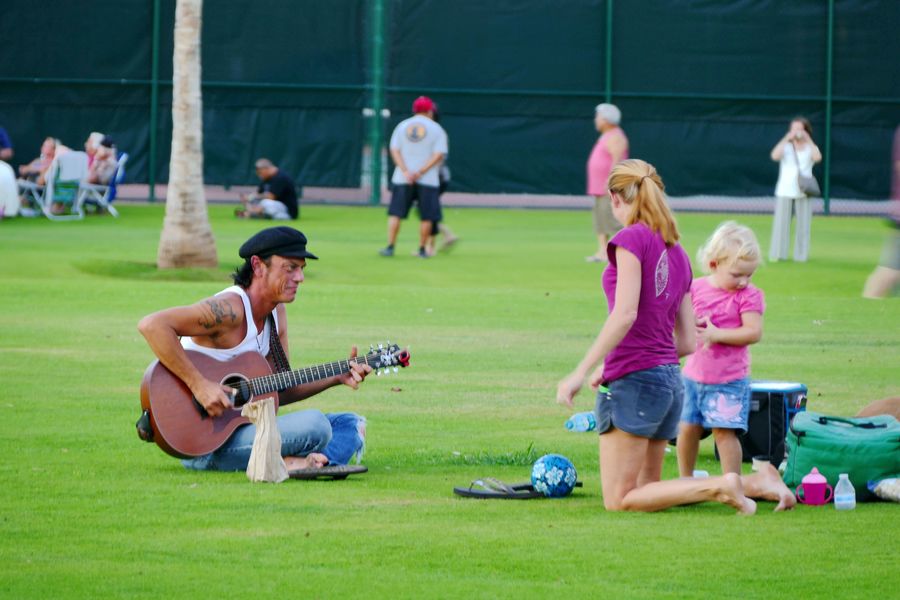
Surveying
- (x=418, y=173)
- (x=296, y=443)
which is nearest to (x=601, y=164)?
(x=418, y=173)

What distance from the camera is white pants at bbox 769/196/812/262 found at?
2042 cm

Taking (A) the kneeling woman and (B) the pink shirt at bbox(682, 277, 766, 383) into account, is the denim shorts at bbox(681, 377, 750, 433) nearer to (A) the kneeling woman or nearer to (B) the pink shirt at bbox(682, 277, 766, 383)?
(B) the pink shirt at bbox(682, 277, 766, 383)

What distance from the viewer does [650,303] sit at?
7.09 metres

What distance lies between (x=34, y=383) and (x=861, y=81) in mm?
21389

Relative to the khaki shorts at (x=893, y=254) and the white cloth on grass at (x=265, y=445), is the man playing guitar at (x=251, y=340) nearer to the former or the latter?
the white cloth on grass at (x=265, y=445)

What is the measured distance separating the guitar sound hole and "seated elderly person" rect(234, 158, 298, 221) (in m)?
17.9

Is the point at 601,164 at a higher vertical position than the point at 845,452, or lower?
higher

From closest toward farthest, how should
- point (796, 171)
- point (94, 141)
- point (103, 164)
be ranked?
point (796, 171) < point (103, 164) < point (94, 141)

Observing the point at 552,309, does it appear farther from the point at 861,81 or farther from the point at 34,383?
the point at 861,81

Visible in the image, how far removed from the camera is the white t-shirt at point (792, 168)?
66.5 feet

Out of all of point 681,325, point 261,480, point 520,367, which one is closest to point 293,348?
point 520,367

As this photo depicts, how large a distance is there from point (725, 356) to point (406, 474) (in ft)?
5.61

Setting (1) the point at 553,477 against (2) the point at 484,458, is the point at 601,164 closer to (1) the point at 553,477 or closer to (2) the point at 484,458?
(2) the point at 484,458

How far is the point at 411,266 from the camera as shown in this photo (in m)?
19.6
